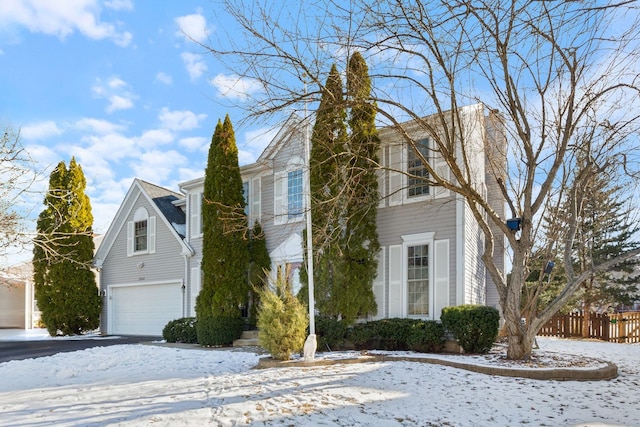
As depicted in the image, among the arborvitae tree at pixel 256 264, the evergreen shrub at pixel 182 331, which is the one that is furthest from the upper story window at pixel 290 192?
the evergreen shrub at pixel 182 331

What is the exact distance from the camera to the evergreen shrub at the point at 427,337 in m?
11.2

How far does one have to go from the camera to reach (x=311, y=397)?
21.1ft

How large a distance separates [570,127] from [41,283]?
19.3 meters

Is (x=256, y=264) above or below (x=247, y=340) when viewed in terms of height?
above

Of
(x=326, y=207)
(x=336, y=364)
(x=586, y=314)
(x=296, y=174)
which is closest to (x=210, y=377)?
(x=336, y=364)

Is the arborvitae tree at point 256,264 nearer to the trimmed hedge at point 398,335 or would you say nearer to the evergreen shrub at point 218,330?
the evergreen shrub at point 218,330

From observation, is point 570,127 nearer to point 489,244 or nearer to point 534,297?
point 489,244

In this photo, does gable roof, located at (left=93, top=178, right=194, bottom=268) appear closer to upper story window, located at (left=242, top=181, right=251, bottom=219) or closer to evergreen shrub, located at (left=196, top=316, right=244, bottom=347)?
upper story window, located at (left=242, top=181, right=251, bottom=219)

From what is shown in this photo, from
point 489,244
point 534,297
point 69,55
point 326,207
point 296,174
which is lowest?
point 534,297

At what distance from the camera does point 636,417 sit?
5832 millimetres

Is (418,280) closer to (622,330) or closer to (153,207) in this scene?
(622,330)

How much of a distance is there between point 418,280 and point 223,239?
5.71m

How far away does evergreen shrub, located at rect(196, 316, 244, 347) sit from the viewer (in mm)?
14070

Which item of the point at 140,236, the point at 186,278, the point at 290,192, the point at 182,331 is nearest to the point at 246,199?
the point at 290,192
